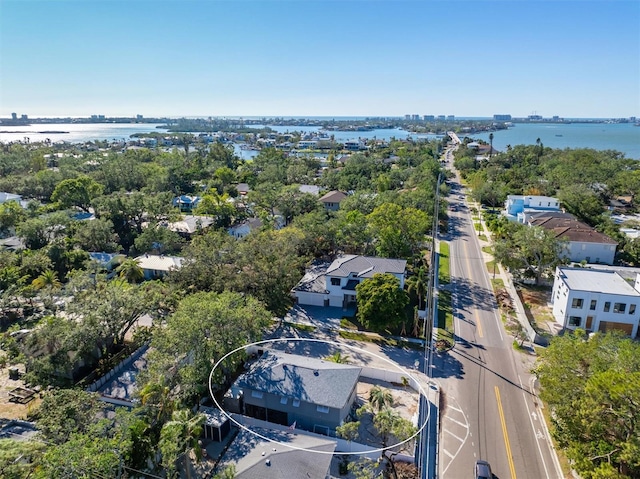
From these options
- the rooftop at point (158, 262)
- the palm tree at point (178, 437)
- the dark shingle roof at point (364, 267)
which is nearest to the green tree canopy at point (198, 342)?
the palm tree at point (178, 437)

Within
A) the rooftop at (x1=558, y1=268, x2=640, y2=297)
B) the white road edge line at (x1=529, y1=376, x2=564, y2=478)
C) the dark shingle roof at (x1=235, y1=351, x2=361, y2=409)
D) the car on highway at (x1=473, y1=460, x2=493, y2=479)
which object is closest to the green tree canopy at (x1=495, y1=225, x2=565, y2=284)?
the rooftop at (x1=558, y1=268, x2=640, y2=297)

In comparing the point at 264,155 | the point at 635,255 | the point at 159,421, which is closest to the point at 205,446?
the point at 159,421

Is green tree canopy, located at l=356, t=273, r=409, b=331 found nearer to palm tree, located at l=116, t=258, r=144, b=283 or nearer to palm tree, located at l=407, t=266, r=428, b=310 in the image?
palm tree, located at l=407, t=266, r=428, b=310

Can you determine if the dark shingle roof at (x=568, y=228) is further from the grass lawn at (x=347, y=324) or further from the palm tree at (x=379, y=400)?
the palm tree at (x=379, y=400)

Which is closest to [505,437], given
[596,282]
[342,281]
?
[342,281]

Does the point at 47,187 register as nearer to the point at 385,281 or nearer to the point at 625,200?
the point at 385,281
